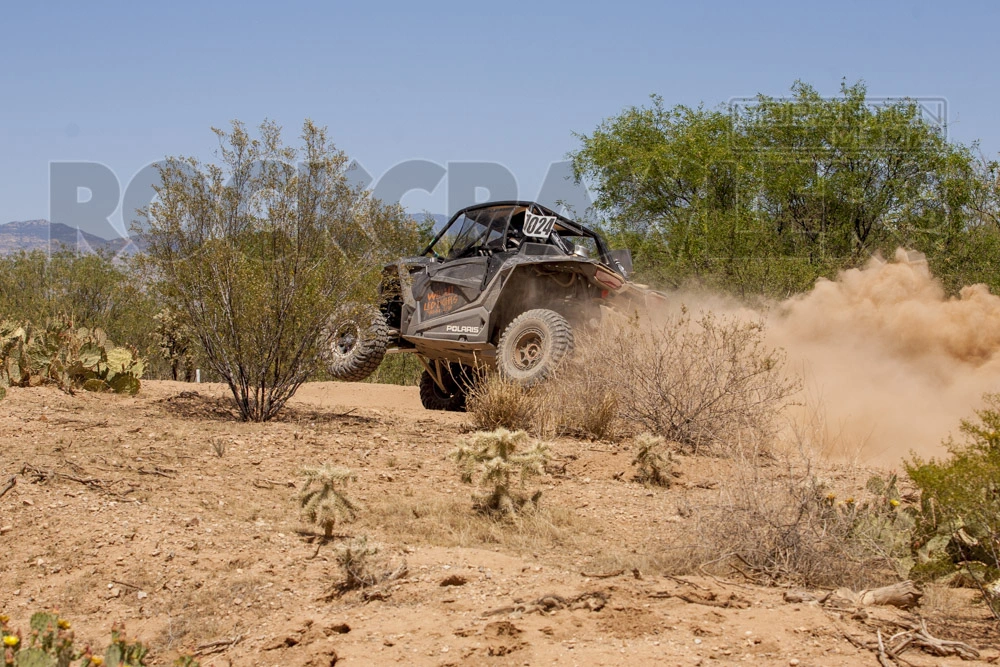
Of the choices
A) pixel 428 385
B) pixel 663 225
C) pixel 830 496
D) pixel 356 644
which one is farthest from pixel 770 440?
pixel 663 225

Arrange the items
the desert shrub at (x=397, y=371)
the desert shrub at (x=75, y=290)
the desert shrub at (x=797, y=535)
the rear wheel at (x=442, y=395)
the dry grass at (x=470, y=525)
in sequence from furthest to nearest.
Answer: the desert shrub at (x=397, y=371)
the desert shrub at (x=75, y=290)
the rear wheel at (x=442, y=395)
the dry grass at (x=470, y=525)
the desert shrub at (x=797, y=535)

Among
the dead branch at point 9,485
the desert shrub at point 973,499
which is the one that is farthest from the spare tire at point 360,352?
the desert shrub at point 973,499

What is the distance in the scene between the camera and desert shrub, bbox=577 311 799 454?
8.52 m

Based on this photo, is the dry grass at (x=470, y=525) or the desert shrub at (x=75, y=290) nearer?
the dry grass at (x=470, y=525)

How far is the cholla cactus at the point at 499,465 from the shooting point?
6.41 m

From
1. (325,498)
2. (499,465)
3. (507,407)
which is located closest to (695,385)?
(507,407)

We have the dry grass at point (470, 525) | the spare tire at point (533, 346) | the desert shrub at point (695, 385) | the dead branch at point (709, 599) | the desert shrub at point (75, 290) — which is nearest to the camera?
the dead branch at point (709, 599)

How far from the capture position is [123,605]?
491 centimetres

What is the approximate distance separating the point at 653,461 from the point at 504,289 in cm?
448

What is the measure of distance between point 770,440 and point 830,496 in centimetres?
319

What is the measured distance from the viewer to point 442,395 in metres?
14.2

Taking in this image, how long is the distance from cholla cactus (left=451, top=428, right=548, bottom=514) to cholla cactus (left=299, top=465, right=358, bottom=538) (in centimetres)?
96

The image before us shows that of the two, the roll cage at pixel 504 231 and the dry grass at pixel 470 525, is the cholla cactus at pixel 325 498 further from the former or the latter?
the roll cage at pixel 504 231

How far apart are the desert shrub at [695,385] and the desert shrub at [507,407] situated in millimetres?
622
